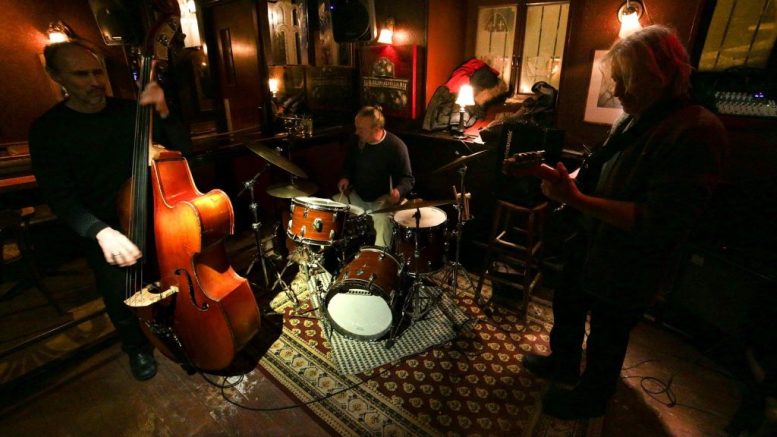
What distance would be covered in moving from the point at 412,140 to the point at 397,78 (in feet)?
2.65

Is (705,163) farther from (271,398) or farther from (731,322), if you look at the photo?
(271,398)

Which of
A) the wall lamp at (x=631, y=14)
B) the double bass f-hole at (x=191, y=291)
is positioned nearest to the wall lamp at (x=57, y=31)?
the double bass f-hole at (x=191, y=291)

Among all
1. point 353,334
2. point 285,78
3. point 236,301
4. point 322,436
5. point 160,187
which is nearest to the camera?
point 160,187

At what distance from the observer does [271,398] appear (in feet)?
8.02

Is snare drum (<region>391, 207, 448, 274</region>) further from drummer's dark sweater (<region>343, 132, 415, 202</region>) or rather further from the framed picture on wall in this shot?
the framed picture on wall

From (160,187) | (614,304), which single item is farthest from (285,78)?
(614,304)

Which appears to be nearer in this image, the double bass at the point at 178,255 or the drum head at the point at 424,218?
the double bass at the point at 178,255

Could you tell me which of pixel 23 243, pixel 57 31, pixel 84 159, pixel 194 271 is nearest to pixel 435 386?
pixel 194 271

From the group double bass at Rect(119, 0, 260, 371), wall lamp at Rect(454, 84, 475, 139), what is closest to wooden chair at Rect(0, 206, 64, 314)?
double bass at Rect(119, 0, 260, 371)

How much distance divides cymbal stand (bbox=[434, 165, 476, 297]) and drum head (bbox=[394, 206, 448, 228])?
14cm

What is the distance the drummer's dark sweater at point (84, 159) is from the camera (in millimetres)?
2055

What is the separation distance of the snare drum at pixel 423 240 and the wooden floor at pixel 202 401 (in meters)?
1.34

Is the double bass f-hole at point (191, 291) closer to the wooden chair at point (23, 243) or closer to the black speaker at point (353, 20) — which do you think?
the wooden chair at point (23, 243)

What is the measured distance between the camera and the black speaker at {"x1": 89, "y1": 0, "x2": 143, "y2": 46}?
381cm
